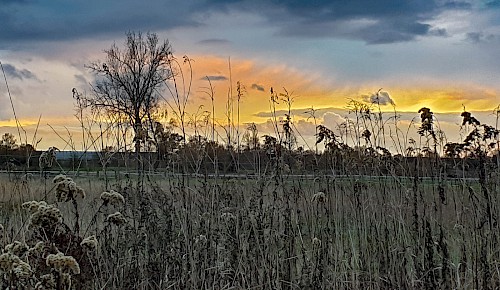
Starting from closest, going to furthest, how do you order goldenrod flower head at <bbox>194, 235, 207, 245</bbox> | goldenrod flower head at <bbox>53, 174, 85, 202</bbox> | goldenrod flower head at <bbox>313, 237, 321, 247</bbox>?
goldenrod flower head at <bbox>53, 174, 85, 202</bbox>, goldenrod flower head at <bbox>313, 237, 321, 247</bbox>, goldenrod flower head at <bbox>194, 235, 207, 245</bbox>

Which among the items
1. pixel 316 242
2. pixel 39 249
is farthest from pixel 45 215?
pixel 316 242

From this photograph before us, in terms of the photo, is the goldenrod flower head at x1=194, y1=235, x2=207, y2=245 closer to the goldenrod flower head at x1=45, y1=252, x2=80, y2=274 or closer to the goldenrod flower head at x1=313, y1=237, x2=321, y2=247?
the goldenrod flower head at x1=313, y1=237, x2=321, y2=247

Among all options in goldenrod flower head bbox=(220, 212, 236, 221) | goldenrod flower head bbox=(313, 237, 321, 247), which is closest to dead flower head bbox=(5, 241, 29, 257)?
goldenrod flower head bbox=(220, 212, 236, 221)

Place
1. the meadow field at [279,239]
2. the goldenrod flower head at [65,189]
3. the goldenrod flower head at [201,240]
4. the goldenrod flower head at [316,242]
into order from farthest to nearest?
the goldenrod flower head at [201,240], the goldenrod flower head at [316,242], the meadow field at [279,239], the goldenrod flower head at [65,189]

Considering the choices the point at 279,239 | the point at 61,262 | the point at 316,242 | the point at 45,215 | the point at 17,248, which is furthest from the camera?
the point at 279,239

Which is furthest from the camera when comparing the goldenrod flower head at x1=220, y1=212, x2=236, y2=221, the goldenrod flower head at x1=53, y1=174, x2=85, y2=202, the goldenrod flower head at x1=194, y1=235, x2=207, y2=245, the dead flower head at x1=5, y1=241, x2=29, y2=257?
the goldenrod flower head at x1=220, y1=212, x2=236, y2=221

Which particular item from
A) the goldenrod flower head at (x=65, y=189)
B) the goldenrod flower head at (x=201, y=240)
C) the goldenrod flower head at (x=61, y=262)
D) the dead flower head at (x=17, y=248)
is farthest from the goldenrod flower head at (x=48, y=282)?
the goldenrod flower head at (x=201, y=240)

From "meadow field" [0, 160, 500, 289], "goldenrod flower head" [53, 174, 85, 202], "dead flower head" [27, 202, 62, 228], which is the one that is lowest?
"meadow field" [0, 160, 500, 289]

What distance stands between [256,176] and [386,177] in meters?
1.50

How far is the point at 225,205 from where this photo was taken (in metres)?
5.73

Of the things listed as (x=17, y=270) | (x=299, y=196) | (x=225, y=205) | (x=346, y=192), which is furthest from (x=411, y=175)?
(x=17, y=270)

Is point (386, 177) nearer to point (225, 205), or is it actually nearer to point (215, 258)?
point (225, 205)

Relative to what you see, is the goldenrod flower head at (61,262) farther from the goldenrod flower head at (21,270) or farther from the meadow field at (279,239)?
the meadow field at (279,239)

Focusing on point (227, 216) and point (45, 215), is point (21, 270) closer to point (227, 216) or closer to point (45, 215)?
point (45, 215)
